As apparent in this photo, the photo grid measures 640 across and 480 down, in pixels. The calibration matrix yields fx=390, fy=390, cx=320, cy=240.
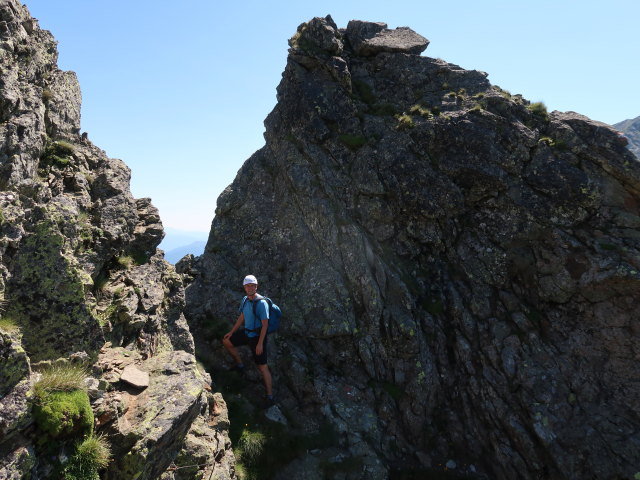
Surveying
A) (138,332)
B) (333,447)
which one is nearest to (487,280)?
(333,447)

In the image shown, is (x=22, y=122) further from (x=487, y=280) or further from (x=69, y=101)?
(x=487, y=280)

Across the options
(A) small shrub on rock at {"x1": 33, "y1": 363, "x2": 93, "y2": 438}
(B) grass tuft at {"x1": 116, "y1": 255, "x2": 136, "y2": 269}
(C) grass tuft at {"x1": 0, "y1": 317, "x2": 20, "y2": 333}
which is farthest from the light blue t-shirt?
(C) grass tuft at {"x1": 0, "y1": 317, "x2": 20, "y2": 333}

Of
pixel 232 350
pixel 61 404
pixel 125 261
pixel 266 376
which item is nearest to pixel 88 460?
pixel 61 404

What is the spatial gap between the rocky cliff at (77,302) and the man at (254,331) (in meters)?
2.49

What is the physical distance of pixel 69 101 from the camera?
14.6 metres

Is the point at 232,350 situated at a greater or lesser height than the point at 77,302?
lesser

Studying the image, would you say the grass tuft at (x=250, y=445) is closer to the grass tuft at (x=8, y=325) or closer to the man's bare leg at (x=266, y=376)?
the man's bare leg at (x=266, y=376)

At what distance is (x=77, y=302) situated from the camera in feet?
34.2

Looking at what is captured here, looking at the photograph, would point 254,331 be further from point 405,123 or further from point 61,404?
point 405,123

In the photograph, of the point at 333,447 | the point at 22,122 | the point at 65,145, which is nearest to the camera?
the point at 22,122

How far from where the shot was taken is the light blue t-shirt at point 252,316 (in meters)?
16.1

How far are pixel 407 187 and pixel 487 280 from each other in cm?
660

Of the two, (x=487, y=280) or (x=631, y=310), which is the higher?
(x=487, y=280)

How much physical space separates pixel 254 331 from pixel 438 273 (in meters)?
10.7
